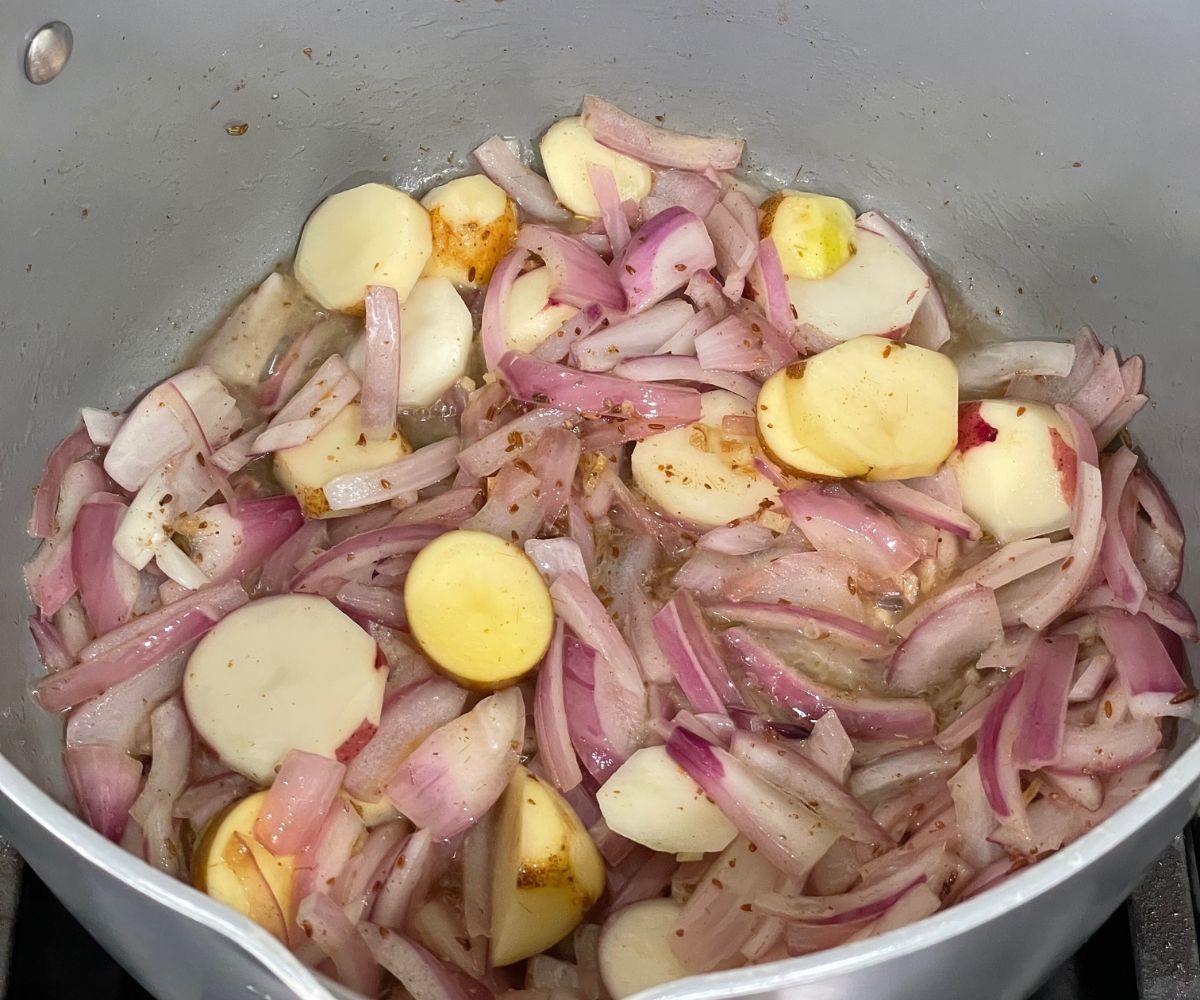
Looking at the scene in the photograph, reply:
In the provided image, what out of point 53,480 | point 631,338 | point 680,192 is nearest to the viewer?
point 53,480

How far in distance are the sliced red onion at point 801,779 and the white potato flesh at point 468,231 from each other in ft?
2.37

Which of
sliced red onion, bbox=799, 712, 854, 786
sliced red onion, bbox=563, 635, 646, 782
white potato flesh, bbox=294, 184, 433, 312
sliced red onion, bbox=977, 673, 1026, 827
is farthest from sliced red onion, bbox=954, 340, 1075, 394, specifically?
white potato flesh, bbox=294, 184, 433, 312

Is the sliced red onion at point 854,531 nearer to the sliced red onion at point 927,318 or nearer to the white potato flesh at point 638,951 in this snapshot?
the sliced red onion at point 927,318

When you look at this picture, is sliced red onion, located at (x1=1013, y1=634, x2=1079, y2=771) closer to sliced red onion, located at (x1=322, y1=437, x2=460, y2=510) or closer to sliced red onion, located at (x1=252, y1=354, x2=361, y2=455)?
sliced red onion, located at (x1=322, y1=437, x2=460, y2=510)

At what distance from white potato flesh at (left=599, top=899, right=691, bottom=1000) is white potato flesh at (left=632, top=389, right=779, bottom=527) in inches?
18.3

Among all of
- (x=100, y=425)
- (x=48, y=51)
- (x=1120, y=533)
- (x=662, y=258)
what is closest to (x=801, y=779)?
(x=1120, y=533)

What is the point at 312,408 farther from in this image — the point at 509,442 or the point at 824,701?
the point at 824,701

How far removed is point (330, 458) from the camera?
1.38 metres

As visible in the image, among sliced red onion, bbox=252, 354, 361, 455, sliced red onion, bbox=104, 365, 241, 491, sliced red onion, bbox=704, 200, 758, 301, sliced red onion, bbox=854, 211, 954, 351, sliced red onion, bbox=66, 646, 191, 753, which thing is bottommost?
sliced red onion, bbox=854, 211, 954, 351

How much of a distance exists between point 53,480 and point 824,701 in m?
0.95

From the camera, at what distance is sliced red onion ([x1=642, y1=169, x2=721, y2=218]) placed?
1.56 metres

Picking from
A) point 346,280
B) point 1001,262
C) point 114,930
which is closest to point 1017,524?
point 1001,262

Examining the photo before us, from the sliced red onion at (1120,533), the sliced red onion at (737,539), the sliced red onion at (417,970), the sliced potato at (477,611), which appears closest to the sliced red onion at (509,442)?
the sliced potato at (477,611)

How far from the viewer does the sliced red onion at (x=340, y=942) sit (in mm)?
1059
